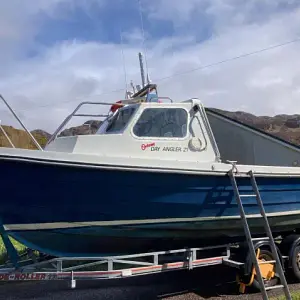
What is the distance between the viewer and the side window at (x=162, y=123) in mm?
5859

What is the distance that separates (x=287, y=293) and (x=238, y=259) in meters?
1.18

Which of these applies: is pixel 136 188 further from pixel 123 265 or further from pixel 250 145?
pixel 250 145

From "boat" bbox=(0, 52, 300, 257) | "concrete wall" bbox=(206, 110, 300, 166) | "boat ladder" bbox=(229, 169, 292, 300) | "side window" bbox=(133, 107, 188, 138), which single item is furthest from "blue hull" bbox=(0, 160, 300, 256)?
"concrete wall" bbox=(206, 110, 300, 166)

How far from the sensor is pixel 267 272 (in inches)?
232

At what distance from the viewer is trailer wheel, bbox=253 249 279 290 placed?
589 cm

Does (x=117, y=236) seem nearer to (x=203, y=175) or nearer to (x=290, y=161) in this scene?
(x=203, y=175)

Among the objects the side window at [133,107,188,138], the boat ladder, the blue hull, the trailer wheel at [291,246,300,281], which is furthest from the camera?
the trailer wheel at [291,246,300,281]

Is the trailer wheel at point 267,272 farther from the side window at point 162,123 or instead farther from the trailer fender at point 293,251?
the side window at point 162,123

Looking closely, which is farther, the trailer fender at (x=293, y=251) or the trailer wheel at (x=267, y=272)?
the trailer fender at (x=293, y=251)

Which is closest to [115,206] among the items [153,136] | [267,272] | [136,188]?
[136,188]

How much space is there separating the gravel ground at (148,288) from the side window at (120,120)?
234 cm

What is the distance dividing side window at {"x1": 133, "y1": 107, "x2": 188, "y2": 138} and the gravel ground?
7.40ft

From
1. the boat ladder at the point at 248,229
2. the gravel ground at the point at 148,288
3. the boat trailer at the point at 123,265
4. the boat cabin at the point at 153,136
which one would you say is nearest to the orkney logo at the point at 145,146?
the boat cabin at the point at 153,136

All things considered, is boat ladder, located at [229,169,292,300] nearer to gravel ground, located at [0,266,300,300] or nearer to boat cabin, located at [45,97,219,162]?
boat cabin, located at [45,97,219,162]
